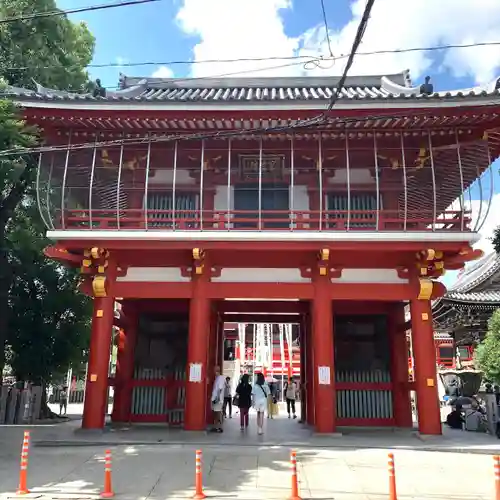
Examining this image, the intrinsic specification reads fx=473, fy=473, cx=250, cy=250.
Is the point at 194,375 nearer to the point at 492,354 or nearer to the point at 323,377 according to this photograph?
the point at 323,377

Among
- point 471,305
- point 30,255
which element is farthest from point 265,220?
point 471,305

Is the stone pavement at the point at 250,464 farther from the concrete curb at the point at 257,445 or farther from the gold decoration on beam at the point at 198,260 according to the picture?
the gold decoration on beam at the point at 198,260

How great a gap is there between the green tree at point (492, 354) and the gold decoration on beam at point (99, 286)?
520 inches

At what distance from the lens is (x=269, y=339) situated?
42.8m

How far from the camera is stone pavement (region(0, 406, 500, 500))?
330 inches

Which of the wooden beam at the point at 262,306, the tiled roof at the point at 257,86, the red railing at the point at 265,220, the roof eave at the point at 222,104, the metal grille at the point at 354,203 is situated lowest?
the wooden beam at the point at 262,306

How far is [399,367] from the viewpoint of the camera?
1619 cm

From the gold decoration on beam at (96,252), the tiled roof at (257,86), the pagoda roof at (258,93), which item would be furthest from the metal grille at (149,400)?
the tiled roof at (257,86)

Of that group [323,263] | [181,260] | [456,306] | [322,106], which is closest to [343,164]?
[322,106]

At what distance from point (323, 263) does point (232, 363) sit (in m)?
26.5

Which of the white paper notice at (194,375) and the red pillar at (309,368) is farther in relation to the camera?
the red pillar at (309,368)

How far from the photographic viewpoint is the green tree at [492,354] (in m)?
16.3

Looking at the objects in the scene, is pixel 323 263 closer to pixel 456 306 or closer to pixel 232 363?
pixel 456 306

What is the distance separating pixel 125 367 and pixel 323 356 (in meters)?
7.11
